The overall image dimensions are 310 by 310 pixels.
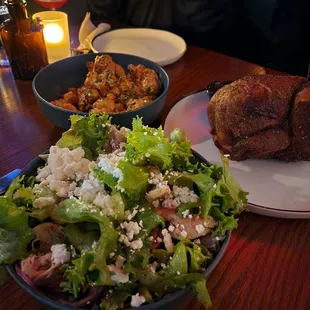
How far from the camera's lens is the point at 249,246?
2.79 ft

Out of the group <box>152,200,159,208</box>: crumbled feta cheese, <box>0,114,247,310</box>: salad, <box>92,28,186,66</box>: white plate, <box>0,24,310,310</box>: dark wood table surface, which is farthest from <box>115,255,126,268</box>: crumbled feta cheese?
<box>92,28,186,66</box>: white plate

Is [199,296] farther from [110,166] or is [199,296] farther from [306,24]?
[306,24]

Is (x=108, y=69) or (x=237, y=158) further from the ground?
(x=108, y=69)

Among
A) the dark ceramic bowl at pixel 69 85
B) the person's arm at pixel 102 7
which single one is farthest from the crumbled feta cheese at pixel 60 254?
the person's arm at pixel 102 7

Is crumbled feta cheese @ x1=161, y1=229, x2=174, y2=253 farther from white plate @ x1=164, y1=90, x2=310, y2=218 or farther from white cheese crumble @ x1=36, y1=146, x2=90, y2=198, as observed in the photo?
white plate @ x1=164, y1=90, x2=310, y2=218

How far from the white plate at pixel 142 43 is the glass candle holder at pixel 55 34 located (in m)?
0.12

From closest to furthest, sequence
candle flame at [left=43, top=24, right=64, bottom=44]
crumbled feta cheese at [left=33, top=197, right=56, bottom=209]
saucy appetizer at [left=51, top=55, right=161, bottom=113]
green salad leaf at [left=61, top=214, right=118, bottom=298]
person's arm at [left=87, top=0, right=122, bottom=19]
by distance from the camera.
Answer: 1. green salad leaf at [left=61, top=214, right=118, bottom=298]
2. crumbled feta cheese at [left=33, top=197, right=56, bottom=209]
3. saucy appetizer at [left=51, top=55, right=161, bottom=113]
4. candle flame at [left=43, top=24, right=64, bottom=44]
5. person's arm at [left=87, top=0, right=122, bottom=19]

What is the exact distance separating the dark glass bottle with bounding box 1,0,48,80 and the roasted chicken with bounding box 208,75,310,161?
29.2 inches

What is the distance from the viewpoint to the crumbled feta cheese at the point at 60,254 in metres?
0.57

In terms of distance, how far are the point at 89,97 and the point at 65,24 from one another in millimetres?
567

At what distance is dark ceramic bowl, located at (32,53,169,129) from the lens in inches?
40.9

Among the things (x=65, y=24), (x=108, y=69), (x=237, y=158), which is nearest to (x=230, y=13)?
(x=65, y=24)

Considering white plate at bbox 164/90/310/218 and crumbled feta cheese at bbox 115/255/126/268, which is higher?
crumbled feta cheese at bbox 115/255/126/268

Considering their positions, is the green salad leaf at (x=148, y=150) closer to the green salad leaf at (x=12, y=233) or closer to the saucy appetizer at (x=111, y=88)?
the green salad leaf at (x=12, y=233)
